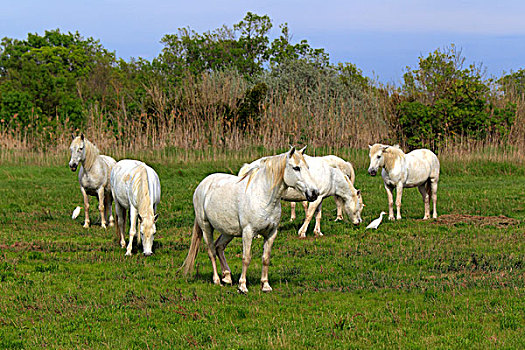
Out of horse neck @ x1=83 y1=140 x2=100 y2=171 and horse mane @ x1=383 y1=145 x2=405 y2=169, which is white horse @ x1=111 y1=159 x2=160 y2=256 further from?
horse mane @ x1=383 y1=145 x2=405 y2=169

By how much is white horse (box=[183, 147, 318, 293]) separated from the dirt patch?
6746 mm

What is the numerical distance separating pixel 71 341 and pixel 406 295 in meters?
4.14

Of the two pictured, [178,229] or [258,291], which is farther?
[178,229]

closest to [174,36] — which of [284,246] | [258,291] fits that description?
[284,246]

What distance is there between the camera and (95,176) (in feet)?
46.9

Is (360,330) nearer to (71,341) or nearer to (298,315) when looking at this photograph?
(298,315)

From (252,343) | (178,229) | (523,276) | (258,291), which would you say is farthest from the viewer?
(178,229)

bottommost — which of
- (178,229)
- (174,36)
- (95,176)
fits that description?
(178,229)

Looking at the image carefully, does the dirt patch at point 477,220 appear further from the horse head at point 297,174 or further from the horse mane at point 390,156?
the horse head at point 297,174

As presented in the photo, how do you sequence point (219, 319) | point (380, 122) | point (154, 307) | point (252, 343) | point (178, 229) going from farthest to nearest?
point (380, 122)
point (178, 229)
point (154, 307)
point (219, 319)
point (252, 343)

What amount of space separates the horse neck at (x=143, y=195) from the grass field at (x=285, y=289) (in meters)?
0.82

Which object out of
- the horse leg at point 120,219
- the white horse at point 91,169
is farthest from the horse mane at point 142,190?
the white horse at point 91,169

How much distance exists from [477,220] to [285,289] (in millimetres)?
7313

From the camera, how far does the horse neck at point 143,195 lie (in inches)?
413
